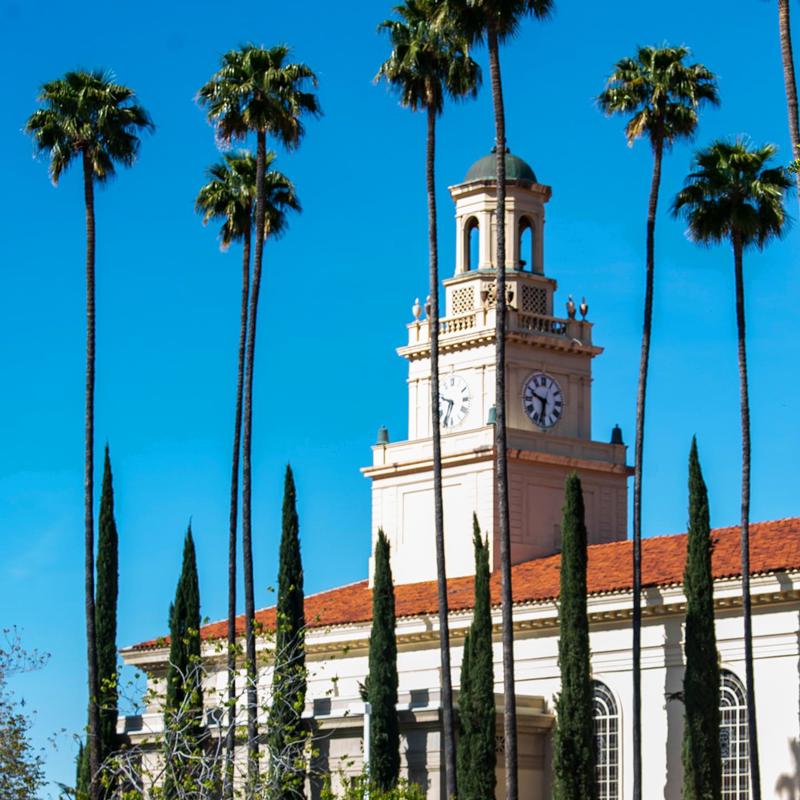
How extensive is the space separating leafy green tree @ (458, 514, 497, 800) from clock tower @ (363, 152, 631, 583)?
14.2m

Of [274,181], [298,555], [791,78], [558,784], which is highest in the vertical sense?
[274,181]

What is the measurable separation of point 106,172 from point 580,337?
70.4 ft

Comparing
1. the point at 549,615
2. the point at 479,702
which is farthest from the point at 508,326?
the point at 479,702

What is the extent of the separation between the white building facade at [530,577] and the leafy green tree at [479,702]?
2.91m

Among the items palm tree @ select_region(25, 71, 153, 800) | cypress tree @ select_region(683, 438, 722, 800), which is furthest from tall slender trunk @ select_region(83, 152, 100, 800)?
cypress tree @ select_region(683, 438, 722, 800)

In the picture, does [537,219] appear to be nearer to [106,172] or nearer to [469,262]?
[469,262]

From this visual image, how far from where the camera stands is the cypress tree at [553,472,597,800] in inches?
2066

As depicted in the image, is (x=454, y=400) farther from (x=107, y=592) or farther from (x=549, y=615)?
(x=107, y=592)

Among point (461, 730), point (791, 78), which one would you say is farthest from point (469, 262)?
point (791, 78)

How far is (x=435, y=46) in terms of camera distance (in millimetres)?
56625

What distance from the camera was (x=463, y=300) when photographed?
A: 72875 mm

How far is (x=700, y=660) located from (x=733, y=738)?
3807mm

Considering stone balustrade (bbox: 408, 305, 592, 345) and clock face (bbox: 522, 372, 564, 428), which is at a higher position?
stone balustrade (bbox: 408, 305, 592, 345)

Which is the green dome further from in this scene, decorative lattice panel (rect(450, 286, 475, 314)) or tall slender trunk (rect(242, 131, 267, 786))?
tall slender trunk (rect(242, 131, 267, 786))
